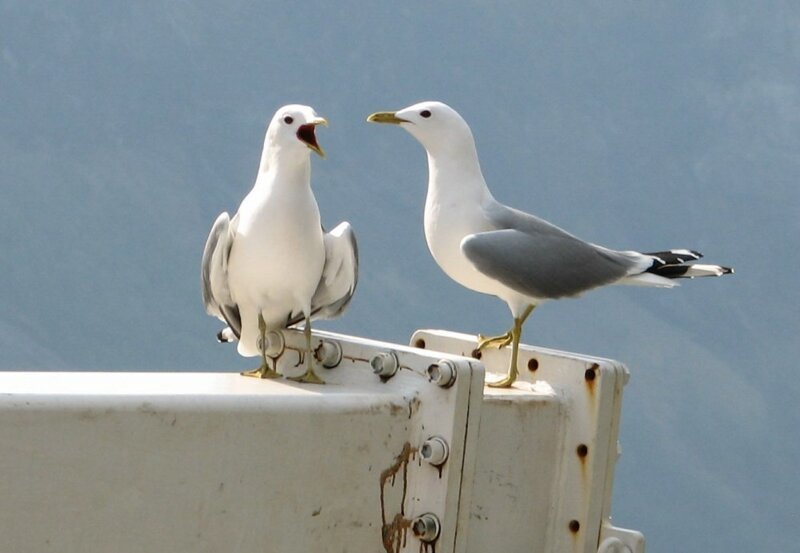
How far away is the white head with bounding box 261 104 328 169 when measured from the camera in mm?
2125

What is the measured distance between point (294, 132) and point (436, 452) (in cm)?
98

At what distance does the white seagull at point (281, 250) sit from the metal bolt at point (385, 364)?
2.07ft

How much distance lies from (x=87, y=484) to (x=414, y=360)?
1.31 ft

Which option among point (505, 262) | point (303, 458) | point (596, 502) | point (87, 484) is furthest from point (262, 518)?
point (505, 262)

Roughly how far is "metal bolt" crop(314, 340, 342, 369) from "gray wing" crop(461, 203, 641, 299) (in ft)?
3.23

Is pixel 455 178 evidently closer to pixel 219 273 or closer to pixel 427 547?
pixel 219 273

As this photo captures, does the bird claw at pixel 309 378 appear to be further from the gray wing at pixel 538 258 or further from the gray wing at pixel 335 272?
the gray wing at pixel 538 258

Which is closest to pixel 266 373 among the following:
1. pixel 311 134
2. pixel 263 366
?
pixel 263 366

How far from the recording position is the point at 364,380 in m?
1.46

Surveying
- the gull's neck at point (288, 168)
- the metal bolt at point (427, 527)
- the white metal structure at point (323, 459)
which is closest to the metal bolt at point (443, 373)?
the white metal structure at point (323, 459)

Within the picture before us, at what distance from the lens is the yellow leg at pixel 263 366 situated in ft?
5.87

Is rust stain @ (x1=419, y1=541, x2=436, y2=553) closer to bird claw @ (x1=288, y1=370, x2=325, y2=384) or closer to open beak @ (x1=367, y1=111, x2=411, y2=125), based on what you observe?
bird claw @ (x1=288, y1=370, x2=325, y2=384)

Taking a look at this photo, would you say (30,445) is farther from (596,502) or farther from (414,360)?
(596,502)

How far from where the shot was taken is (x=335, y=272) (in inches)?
86.0
